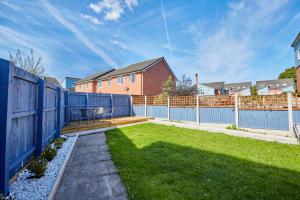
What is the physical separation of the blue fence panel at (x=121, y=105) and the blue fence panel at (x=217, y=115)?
7.41 m

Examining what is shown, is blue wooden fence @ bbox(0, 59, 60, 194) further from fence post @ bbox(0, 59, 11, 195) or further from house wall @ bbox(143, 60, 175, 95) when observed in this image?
house wall @ bbox(143, 60, 175, 95)

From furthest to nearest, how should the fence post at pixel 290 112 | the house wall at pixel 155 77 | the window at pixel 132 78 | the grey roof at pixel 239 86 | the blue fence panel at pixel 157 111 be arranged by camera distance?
the grey roof at pixel 239 86 → the window at pixel 132 78 → the house wall at pixel 155 77 → the blue fence panel at pixel 157 111 → the fence post at pixel 290 112

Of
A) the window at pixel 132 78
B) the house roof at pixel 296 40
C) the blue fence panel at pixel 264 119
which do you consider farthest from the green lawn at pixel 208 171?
the house roof at pixel 296 40

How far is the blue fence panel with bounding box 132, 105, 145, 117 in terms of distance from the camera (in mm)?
15477

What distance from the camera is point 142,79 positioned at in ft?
68.3

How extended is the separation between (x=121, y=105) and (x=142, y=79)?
6.44 meters

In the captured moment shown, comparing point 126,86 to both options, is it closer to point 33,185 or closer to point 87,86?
point 87,86

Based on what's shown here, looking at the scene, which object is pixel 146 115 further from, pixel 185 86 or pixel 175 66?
pixel 175 66

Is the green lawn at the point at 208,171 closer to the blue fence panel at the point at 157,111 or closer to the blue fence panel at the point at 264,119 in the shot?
the blue fence panel at the point at 264,119

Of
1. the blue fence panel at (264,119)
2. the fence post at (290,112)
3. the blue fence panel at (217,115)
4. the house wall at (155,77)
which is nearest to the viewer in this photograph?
the fence post at (290,112)

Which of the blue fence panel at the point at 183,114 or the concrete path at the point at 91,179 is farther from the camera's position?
the blue fence panel at the point at 183,114

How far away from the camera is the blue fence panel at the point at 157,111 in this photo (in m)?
13.8

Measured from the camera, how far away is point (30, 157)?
394 cm

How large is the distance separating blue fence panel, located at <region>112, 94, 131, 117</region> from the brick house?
4.95m
